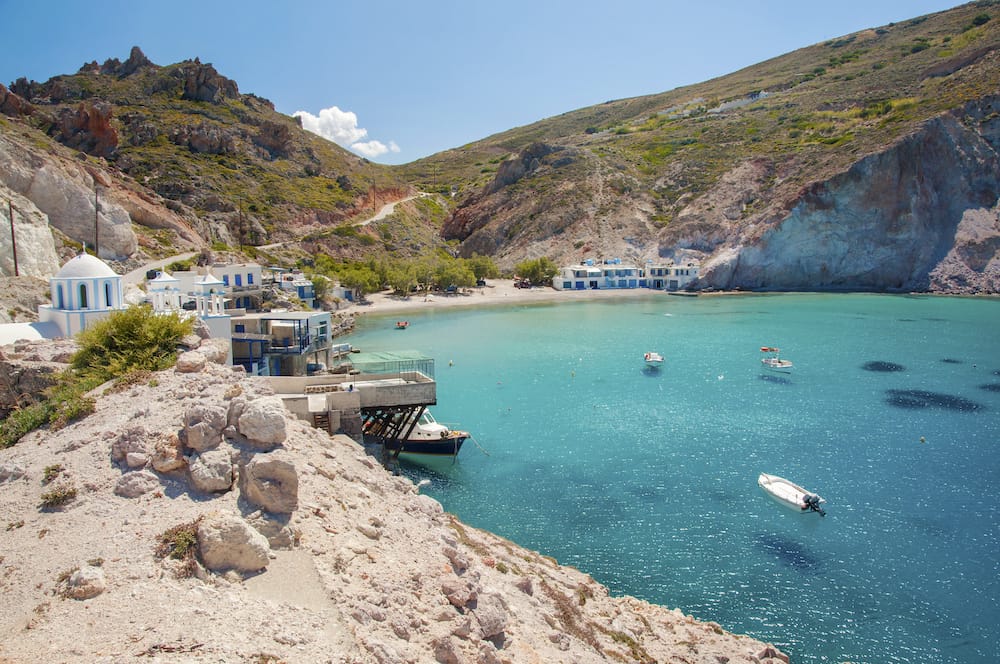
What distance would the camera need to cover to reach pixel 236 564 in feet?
29.3

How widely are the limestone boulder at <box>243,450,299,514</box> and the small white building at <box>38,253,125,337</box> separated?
63.3ft

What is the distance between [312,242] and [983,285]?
326 ft

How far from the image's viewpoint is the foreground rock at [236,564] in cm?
763

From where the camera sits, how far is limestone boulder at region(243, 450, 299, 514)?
10305mm

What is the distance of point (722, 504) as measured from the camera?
2345 cm

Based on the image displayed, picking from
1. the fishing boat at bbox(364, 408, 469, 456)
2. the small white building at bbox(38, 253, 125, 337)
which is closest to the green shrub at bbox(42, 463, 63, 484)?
the fishing boat at bbox(364, 408, 469, 456)

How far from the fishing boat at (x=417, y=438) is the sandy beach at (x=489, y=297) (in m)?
50.3

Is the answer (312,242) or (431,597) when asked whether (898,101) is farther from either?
(431,597)

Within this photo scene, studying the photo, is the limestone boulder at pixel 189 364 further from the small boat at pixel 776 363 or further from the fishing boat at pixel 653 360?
the small boat at pixel 776 363

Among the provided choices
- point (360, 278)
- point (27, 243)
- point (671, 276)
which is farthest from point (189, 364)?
point (671, 276)

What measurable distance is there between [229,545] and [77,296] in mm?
22295

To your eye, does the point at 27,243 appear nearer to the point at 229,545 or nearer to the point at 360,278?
the point at 229,545

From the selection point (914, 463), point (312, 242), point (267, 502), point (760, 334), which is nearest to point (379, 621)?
point (267, 502)

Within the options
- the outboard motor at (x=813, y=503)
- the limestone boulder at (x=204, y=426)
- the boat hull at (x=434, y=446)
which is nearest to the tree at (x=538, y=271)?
the boat hull at (x=434, y=446)
